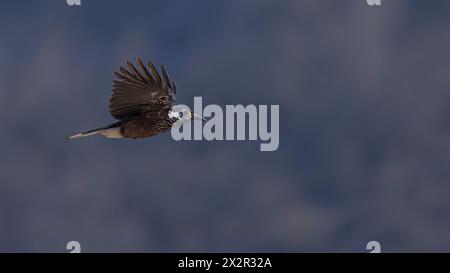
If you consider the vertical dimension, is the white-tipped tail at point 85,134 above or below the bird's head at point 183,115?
below

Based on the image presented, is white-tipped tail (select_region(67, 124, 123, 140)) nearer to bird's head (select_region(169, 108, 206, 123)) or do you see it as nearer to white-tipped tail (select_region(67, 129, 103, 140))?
white-tipped tail (select_region(67, 129, 103, 140))

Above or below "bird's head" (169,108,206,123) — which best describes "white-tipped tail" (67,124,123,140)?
below

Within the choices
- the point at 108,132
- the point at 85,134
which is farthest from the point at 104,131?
the point at 85,134

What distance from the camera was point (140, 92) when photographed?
144 feet

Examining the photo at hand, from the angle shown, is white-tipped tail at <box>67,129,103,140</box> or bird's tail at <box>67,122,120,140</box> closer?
white-tipped tail at <box>67,129,103,140</box>

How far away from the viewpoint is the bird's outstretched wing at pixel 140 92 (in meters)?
43.5

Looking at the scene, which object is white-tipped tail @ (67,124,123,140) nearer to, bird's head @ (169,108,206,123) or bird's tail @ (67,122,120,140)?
bird's tail @ (67,122,120,140)

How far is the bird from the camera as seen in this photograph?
43562 mm

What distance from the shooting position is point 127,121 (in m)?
44.6

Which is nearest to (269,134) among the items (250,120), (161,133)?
(250,120)

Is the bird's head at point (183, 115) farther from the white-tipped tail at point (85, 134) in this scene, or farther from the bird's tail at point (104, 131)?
the white-tipped tail at point (85, 134)

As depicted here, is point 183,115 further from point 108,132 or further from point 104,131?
point 104,131

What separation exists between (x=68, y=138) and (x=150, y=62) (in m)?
3.81
